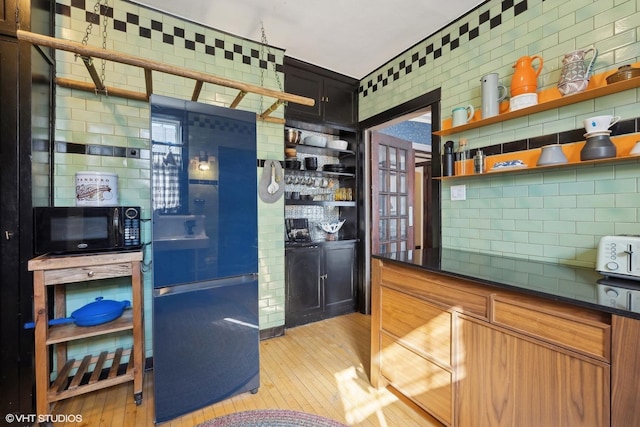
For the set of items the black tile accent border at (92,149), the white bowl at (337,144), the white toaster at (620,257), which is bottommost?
the white toaster at (620,257)

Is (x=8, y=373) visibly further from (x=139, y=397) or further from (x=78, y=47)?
(x=78, y=47)

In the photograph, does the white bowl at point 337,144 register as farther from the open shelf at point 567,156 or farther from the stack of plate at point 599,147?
the stack of plate at point 599,147

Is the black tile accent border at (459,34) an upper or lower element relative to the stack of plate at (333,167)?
upper

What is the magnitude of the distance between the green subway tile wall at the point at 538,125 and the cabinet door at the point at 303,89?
3.73 ft

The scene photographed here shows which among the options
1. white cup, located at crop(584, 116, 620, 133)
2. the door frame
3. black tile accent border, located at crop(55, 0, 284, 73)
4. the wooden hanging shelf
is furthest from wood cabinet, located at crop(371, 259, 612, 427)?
black tile accent border, located at crop(55, 0, 284, 73)

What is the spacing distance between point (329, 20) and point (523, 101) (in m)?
1.61

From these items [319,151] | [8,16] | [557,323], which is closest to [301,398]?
[557,323]

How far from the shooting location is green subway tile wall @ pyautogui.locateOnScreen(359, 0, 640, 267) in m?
1.46

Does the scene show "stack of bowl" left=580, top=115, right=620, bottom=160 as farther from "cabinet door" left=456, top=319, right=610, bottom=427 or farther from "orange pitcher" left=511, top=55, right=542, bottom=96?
"cabinet door" left=456, top=319, right=610, bottom=427

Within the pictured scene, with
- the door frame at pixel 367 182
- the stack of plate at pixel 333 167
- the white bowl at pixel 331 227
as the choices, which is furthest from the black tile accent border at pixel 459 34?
the white bowl at pixel 331 227

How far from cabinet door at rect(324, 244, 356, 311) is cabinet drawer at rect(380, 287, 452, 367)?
50.9 inches

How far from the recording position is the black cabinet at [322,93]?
293 centimetres

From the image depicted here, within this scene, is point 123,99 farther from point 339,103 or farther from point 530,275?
point 530,275

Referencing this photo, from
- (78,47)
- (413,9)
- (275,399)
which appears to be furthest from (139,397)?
(413,9)
